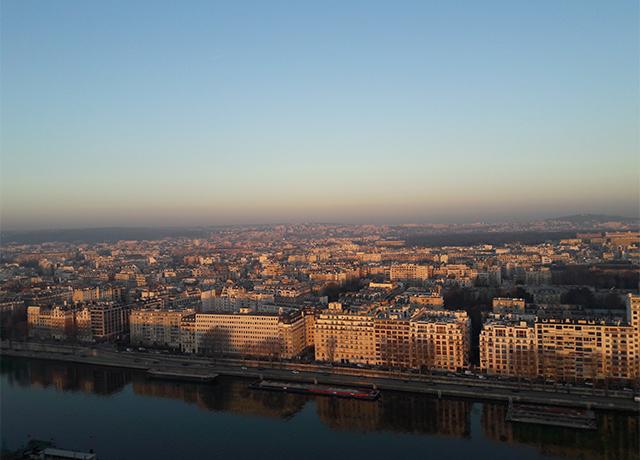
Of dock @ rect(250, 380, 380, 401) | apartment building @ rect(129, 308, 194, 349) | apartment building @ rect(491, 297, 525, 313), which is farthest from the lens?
apartment building @ rect(491, 297, 525, 313)

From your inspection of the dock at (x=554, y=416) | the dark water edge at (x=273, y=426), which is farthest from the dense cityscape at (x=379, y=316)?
the dark water edge at (x=273, y=426)

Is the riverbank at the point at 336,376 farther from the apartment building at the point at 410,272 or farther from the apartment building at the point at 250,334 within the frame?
the apartment building at the point at 410,272

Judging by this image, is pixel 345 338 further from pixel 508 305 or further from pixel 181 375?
pixel 508 305

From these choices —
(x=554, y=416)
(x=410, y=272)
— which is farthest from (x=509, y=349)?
(x=410, y=272)

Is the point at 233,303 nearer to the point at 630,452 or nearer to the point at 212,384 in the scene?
the point at 212,384

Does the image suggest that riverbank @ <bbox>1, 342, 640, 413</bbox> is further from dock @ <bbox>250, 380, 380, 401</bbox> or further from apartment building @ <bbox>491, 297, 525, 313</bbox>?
apartment building @ <bbox>491, 297, 525, 313</bbox>

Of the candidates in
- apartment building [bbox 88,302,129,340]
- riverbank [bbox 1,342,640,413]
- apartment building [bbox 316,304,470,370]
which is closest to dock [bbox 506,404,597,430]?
riverbank [bbox 1,342,640,413]
